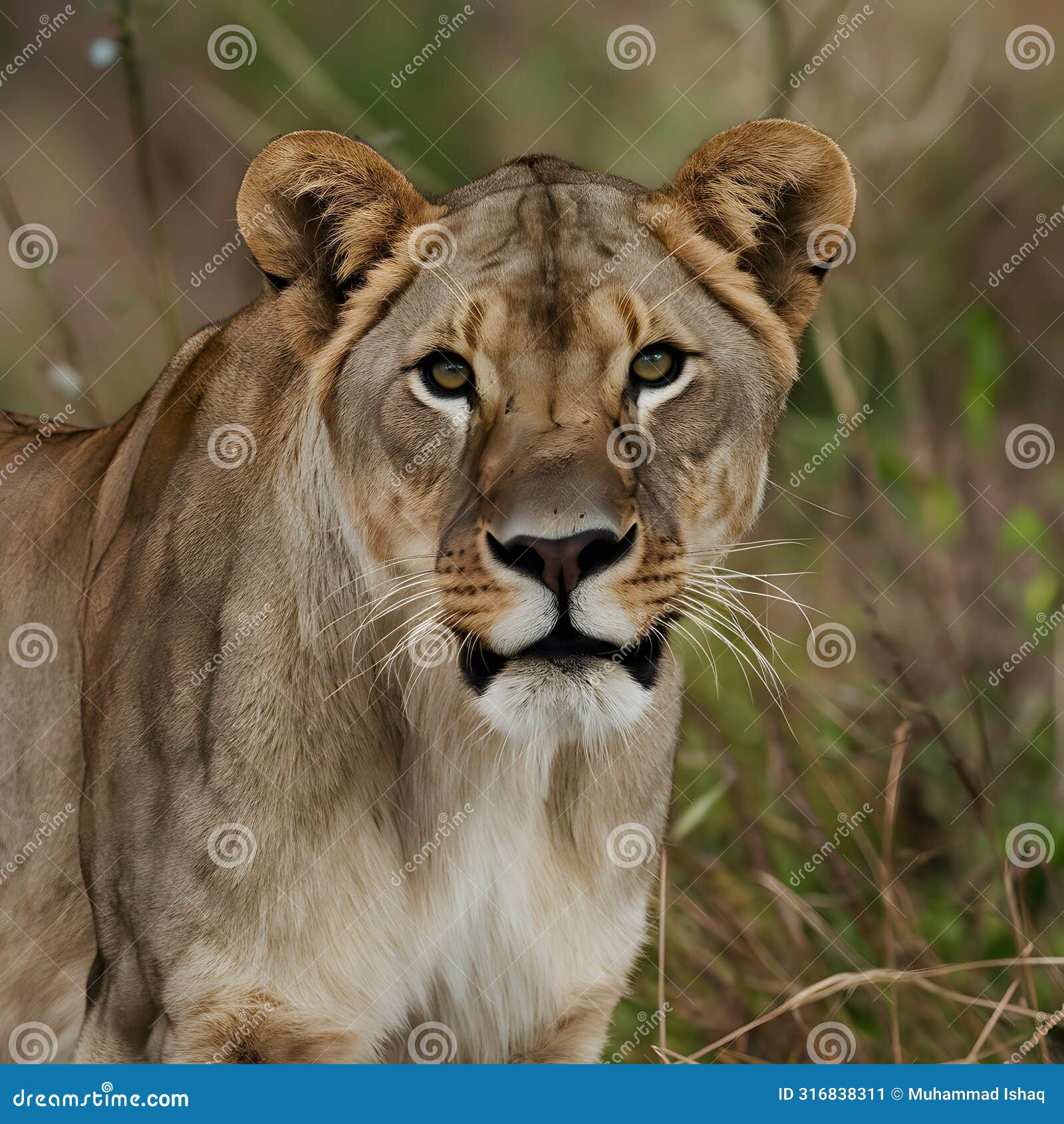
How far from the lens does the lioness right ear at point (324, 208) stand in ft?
8.16

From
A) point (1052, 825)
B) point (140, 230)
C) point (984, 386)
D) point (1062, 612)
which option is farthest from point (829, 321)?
point (140, 230)

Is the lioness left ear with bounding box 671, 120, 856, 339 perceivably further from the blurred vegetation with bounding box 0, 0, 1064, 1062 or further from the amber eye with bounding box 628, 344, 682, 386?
the blurred vegetation with bounding box 0, 0, 1064, 1062

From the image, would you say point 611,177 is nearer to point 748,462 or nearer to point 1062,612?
point 748,462

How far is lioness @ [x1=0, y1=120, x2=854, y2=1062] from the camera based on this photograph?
7.68 feet

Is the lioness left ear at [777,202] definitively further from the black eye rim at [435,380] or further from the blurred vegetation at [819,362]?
the blurred vegetation at [819,362]

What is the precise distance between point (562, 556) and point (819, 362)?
300 centimetres

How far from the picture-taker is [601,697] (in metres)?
2.22

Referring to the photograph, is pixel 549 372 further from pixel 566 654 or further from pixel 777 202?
pixel 777 202

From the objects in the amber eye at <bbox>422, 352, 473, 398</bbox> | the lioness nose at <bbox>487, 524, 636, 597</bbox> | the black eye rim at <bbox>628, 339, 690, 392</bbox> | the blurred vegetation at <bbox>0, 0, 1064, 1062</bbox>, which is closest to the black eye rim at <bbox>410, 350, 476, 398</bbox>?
the amber eye at <bbox>422, 352, 473, 398</bbox>

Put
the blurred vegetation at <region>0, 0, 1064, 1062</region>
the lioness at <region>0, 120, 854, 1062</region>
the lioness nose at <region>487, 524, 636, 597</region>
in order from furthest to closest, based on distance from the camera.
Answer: the blurred vegetation at <region>0, 0, 1064, 1062</region> < the lioness at <region>0, 120, 854, 1062</region> < the lioness nose at <region>487, 524, 636, 597</region>

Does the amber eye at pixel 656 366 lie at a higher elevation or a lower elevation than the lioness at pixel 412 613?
higher

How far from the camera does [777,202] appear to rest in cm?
268

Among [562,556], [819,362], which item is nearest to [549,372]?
[562,556]

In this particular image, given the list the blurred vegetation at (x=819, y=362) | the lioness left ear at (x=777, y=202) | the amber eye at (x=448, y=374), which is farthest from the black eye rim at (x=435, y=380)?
the blurred vegetation at (x=819, y=362)
